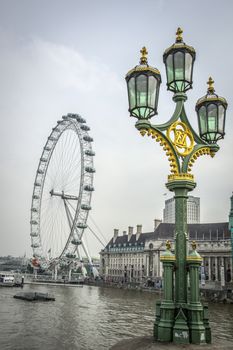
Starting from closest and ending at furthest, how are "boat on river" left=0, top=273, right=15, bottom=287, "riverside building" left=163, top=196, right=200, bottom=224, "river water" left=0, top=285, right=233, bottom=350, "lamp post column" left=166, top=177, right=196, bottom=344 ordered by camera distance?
"lamp post column" left=166, top=177, right=196, bottom=344
"river water" left=0, top=285, right=233, bottom=350
"boat on river" left=0, top=273, right=15, bottom=287
"riverside building" left=163, top=196, right=200, bottom=224

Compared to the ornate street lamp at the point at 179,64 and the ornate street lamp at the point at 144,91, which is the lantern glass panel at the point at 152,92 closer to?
the ornate street lamp at the point at 144,91

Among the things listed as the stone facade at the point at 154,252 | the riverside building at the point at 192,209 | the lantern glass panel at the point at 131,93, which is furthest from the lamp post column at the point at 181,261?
the riverside building at the point at 192,209

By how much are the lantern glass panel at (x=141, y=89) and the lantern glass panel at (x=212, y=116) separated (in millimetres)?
1502

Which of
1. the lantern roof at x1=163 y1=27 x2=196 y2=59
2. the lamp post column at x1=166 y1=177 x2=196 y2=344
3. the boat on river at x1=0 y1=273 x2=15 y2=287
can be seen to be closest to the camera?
the lamp post column at x1=166 y1=177 x2=196 y2=344

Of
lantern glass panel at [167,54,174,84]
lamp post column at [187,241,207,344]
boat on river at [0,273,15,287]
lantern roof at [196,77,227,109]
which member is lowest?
boat on river at [0,273,15,287]

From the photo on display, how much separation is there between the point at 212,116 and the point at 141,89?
5.42 ft

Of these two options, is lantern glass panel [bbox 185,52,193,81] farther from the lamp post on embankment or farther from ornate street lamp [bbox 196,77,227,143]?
ornate street lamp [bbox 196,77,227,143]

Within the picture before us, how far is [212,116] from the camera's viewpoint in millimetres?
7418

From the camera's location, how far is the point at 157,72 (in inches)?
265

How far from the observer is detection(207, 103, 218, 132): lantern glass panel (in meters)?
7.37

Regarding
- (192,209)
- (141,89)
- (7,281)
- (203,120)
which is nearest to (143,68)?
(141,89)

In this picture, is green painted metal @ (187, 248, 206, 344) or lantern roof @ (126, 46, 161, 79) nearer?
green painted metal @ (187, 248, 206, 344)

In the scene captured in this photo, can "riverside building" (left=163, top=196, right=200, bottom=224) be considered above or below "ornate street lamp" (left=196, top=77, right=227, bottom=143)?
above

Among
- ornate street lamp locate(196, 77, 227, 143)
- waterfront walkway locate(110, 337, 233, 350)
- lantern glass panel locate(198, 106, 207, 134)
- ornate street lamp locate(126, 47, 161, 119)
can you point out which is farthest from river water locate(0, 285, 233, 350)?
ornate street lamp locate(126, 47, 161, 119)
